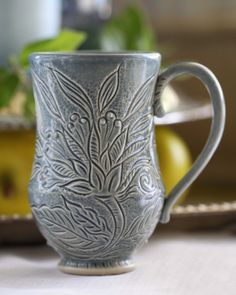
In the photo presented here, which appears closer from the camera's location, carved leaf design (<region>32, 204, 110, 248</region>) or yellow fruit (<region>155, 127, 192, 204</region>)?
carved leaf design (<region>32, 204, 110, 248</region>)

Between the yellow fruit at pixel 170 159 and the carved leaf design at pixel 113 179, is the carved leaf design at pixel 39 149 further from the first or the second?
the yellow fruit at pixel 170 159

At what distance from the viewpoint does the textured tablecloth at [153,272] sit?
578 millimetres

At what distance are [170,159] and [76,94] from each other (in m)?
0.23

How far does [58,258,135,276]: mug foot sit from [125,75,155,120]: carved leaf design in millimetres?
105

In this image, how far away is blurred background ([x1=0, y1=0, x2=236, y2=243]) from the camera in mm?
746

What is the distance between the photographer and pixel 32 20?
35.6 inches

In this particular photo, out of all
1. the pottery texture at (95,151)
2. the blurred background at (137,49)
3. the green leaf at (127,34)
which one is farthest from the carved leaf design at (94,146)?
the green leaf at (127,34)

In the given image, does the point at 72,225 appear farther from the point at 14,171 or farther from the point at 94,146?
the point at 14,171

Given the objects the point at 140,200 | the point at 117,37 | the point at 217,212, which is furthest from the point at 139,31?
the point at 140,200

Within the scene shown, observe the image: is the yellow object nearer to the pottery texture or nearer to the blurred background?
the blurred background

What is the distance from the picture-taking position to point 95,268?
2.03 feet

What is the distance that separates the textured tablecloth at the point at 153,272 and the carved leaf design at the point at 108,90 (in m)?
0.12

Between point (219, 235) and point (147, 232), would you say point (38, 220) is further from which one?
point (219, 235)

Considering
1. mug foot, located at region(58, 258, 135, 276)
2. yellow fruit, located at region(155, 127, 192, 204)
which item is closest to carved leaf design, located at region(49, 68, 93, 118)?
mug foot, located at region(58, 258, 135, 276)
